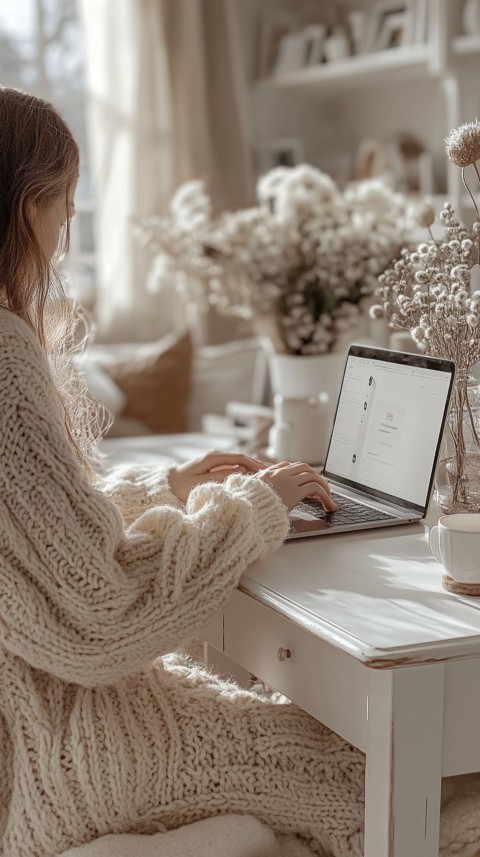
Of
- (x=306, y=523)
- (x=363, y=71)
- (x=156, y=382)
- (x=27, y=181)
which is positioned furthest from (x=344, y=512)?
(x=363, y=71)

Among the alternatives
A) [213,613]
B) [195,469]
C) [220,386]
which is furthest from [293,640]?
[220,386]

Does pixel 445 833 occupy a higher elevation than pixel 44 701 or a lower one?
lower

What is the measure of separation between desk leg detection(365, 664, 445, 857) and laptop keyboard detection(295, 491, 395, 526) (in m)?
0.43

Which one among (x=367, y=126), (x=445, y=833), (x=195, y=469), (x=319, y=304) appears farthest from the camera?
(x=367, y=126)

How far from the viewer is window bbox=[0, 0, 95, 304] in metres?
4.05

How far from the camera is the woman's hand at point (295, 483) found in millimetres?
1386

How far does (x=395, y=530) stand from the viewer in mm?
1438

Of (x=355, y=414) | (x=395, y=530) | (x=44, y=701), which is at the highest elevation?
(x=355, y=414)

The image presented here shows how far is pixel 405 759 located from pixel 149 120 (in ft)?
11.7

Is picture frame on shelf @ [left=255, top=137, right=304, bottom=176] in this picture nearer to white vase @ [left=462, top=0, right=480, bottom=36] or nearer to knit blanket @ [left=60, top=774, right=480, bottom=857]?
white vase @ [left=462, top=0, right=480, bottom=36]

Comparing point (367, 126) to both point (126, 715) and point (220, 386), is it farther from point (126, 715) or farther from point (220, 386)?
point (126, 715)

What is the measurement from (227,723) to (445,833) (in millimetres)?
Result: 262

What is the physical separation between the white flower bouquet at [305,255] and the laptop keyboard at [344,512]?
899mm

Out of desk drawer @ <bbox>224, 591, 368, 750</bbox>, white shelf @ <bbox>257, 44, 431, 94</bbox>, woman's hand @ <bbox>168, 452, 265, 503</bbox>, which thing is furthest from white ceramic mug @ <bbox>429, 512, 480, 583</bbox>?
white shelf @ <bbox>257, 44, 431, 94</bbox>
